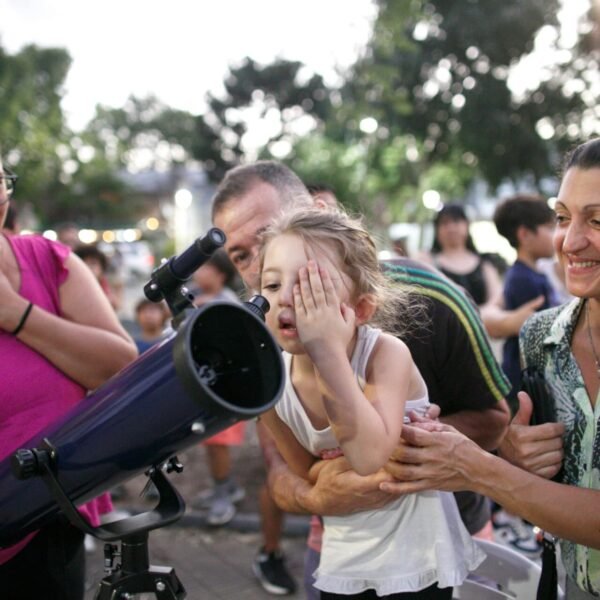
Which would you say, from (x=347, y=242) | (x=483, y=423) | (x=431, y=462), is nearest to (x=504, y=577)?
(x=483, y=423)

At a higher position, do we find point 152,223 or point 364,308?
point 152,223

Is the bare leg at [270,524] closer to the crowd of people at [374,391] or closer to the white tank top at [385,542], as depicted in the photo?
the crowd of people at [374,391]

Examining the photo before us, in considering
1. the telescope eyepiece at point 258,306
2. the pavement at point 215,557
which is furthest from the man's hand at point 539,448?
the pavement at point 215,557

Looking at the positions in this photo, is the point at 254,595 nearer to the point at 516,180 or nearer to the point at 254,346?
the point at 254,346

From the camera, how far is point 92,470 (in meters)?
1.10

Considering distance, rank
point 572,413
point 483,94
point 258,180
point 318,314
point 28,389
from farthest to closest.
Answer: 1. point 483,94
2. point 258,180
3. point 28,389
4. point 572,413
5. point 318,314

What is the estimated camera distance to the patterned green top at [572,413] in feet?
4.70

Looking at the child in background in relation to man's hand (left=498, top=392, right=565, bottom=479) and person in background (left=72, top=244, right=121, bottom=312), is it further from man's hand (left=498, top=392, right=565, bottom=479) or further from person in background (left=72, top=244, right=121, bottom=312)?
man's hand (left=498, top=392, right=565, bottom=479)

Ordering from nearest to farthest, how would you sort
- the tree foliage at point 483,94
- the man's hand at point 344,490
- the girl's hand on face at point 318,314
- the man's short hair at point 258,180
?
the girl's hand on face at point 318,314 < the man's hand at point 344,490 < the man's short hair at point 258,180 < the tree foliage at point 483,94

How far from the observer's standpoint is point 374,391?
1392 millimetres

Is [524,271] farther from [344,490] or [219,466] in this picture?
[344,490]

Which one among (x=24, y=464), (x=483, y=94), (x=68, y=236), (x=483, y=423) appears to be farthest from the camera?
(x=483, y=94)

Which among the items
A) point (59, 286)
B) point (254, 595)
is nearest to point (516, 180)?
point (254, 595)

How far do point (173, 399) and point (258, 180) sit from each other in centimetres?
122
